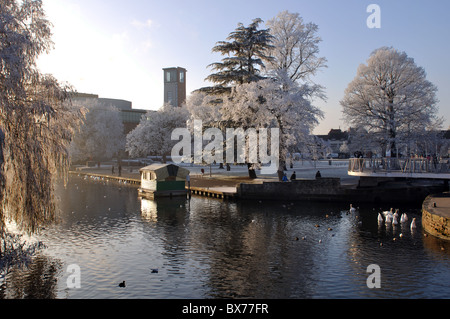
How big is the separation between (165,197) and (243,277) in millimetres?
25355

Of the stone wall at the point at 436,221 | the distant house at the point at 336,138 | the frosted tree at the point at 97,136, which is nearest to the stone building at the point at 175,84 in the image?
the frosted tree at the point at 97,136

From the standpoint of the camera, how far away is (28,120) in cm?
1520

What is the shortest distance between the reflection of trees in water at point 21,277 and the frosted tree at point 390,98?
3904 centimetres

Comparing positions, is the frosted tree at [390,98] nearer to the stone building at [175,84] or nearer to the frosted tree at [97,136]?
the frosted tree at [97,136]

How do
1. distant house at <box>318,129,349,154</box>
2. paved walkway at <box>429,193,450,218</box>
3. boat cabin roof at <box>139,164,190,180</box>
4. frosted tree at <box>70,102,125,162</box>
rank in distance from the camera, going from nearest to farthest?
paved walkway at <box>429,193,450,218</box>, boat cabin roof at <box>139,164,190,180</box>, frosted tree at <box>70,102,125,162</box>, distant house at <box>318,129,349,154</box>

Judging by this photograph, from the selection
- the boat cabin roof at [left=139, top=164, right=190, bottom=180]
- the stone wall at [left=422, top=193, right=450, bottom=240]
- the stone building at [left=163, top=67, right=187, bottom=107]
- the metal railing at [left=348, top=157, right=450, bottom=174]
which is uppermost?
the stone building at [left=163, top=67, right=187, bottom=107]

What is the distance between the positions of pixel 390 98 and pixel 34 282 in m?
42.3

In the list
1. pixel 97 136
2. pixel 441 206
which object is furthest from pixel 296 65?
pixel 97 136

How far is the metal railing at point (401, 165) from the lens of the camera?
3086 cm

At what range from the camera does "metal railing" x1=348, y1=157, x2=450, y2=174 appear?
30.9 m

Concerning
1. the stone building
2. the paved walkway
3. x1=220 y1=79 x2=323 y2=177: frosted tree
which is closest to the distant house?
the stone building

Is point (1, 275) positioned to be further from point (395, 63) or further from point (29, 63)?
point (395, 63)

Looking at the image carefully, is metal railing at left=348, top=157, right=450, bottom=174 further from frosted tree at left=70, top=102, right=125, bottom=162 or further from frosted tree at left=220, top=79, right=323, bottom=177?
frosted tree at left=70, top=102, right=125, bottom=162

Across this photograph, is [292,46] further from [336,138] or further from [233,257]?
[336,138]
